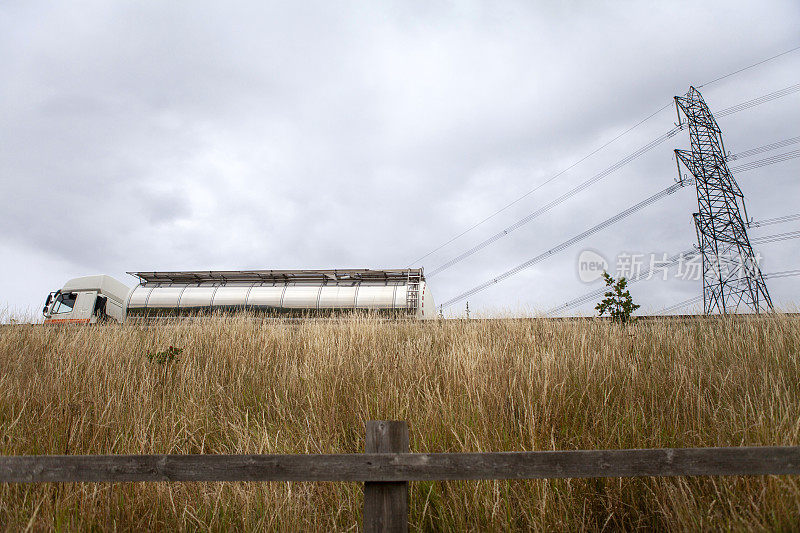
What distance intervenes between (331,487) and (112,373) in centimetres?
395

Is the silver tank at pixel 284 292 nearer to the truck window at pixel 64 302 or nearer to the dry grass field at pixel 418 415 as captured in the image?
the truck window at pixel 64 302

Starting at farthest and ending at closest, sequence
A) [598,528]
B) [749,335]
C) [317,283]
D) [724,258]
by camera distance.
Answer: [724,258] → [317,283] → [749,335] → [598,528]

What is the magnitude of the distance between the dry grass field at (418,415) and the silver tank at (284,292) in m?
9.60

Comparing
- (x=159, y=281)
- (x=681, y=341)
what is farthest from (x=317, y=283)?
(x=681, y=341)

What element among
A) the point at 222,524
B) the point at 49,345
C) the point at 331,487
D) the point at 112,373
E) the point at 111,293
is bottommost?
the point at 222,524

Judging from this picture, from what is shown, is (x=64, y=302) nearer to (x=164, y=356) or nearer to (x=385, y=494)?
(x=164, y=356)

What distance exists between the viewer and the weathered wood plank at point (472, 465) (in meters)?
2.15

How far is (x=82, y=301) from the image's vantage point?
1888 cm

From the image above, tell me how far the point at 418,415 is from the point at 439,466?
2.27 metres

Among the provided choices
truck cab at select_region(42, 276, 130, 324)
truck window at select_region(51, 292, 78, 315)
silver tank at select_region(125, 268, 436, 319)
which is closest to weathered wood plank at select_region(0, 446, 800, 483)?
silver tank at select_region(125, 268, 436, 319)

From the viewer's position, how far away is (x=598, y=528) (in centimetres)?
309

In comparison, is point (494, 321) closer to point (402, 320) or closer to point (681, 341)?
point (402, 320)

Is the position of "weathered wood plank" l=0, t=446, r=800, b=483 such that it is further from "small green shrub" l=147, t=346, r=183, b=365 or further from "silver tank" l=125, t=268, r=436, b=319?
"silver tank" l=125, t=268, r=436, b=319

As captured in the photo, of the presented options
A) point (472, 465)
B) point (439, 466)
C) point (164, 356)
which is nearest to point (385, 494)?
point (439, 466)
